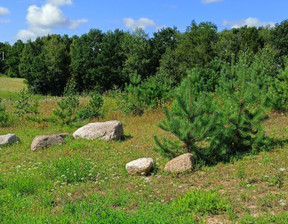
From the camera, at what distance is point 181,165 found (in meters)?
6.57

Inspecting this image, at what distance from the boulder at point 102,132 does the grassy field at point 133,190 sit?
0.93 m

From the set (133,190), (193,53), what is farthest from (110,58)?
(133,190)

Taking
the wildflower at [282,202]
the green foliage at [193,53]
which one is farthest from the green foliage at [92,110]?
the green foliage at [193,53]

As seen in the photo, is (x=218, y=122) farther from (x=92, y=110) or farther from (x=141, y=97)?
(x=92, y=110)

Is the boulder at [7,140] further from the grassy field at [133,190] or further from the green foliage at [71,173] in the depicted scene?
the green foliage at [71,173]

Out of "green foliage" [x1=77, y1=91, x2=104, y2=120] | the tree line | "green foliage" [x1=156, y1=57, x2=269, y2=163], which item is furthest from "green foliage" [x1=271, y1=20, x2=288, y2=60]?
"green foliage" [x1=156, y1=57, x2=269, y2=163]

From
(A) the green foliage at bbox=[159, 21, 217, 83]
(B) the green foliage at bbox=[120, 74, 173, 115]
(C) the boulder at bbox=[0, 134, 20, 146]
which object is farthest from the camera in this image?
(A) the green foliage at bbox=[159, 21, 217, 83]

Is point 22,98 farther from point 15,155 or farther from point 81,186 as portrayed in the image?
point 81,186

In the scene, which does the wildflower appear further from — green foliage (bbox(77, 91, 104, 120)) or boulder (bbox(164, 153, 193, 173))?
green foliage (bbox(77, 91, 104, 120))

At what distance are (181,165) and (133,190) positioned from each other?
1334 millimetres

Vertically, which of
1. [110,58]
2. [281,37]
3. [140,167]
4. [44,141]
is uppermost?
[281,37]

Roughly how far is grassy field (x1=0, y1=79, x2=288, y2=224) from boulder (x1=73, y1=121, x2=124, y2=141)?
36.6 inches

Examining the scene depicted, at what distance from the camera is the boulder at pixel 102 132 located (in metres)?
10.2

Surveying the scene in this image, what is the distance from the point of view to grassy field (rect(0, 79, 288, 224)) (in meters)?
4.50
